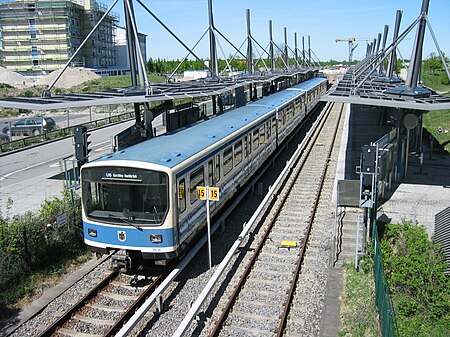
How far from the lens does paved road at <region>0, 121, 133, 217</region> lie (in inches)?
640

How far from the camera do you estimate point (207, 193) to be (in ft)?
32.9

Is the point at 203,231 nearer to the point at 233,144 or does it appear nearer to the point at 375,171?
the point at 233,144

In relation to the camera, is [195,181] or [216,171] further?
[216,171]

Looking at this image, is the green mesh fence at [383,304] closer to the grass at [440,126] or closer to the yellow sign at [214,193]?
the yellow sign at [214,193]

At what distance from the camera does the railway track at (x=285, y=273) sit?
8.48 m

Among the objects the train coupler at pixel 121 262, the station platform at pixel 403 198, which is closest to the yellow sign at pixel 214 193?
the train coupler at pixel 121 262

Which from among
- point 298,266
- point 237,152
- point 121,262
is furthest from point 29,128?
point 298,266

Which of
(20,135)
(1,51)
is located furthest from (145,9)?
(1,51)

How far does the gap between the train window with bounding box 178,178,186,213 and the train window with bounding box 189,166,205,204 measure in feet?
1.22

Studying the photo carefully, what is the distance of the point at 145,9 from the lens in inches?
674

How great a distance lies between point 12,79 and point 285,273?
243ft

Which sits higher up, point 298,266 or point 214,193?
point 214,193

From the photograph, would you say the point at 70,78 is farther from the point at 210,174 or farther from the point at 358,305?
the point at 358,305

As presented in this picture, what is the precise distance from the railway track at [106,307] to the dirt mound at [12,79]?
2757 inches
